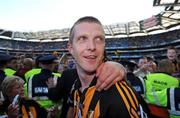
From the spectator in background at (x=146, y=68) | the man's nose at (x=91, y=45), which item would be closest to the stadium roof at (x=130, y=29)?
the spectator in background at (x=146, y=68)

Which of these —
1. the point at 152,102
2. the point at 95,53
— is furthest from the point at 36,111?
the point at 95,53

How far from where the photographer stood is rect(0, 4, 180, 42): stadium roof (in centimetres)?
→ 3764

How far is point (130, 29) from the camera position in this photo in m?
48.3

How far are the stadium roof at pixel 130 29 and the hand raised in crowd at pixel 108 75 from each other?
95.0 feet


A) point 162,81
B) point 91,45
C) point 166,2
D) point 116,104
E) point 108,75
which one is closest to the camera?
point 116,104

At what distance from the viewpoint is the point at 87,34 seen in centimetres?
195

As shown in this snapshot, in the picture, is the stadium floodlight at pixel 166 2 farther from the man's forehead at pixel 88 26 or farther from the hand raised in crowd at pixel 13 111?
the man's forehead at pixel 88 26

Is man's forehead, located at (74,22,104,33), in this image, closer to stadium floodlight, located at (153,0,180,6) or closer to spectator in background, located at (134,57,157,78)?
spectator in background, located at (134,57,157,78)

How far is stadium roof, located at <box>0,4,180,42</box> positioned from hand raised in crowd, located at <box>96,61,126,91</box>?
2895 cm

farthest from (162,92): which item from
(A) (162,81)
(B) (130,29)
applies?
(B) (130,29)

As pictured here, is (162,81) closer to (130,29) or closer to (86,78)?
(86,78)

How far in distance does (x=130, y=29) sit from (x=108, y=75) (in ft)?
156

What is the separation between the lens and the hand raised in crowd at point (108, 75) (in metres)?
1.65

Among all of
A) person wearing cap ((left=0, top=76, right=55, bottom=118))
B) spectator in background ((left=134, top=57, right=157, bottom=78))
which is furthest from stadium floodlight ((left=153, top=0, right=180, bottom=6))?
person wearing cap ((left=0, top=76, right=55, bottom=118))
